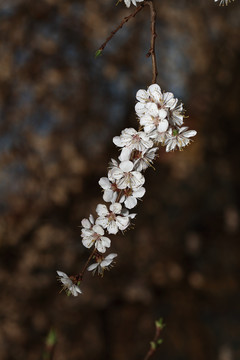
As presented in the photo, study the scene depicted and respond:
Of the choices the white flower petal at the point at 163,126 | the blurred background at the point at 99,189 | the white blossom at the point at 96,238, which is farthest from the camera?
the blurred background at the point at 99,189

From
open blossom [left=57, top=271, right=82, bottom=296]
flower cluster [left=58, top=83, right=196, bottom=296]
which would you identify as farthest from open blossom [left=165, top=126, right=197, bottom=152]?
open blossom [left=57, top=271, right=82, bottom=296]

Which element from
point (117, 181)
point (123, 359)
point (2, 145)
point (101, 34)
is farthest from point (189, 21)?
point (117, 181)

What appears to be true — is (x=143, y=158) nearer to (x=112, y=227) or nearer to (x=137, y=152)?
(x=137, y=152)

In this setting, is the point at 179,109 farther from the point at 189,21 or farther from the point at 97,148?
the point at 189,21

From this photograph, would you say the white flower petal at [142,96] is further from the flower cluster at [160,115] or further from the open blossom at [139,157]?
the open blossom at [139,157]

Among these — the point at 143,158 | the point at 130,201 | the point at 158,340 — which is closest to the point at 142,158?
the point at 143,158

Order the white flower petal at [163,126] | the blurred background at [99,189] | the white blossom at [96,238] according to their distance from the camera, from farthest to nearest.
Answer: the blurred background at [99,189] → the white blossom at [96,238] → the white flower petal at [163,126]

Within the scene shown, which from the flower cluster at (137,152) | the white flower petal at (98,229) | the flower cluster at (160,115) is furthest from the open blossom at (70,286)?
the flower cluster at (160,115)
